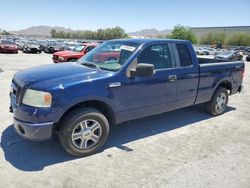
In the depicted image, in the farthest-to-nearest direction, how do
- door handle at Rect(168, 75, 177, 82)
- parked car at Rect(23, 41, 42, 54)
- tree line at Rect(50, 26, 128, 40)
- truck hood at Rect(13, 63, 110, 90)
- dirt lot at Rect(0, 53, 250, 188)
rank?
tree line at Rect(50, 26, 128, 40) → parked car at Rect(23, 41, 42, 54) → door handle at Rect(168, 75, 177, 82) → truck hood at Rect(13, 63, 110, 90) → dirt lot at Rect(0, 53, 250, 188)

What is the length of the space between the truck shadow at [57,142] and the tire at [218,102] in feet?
0.69

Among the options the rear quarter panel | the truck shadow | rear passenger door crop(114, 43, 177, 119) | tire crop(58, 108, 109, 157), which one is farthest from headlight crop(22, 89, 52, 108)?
→ the rear quarter panel

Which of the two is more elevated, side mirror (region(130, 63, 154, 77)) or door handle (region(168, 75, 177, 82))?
side mirror (region(130, 63, 154, 77))

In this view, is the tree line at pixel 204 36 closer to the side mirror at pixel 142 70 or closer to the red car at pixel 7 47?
the red car at pixel 7 47

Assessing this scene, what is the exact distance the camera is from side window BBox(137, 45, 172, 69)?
4402mm

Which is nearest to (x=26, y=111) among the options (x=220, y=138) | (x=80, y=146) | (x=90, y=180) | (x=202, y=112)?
(x=80, y=146)

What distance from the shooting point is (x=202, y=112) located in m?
6.38

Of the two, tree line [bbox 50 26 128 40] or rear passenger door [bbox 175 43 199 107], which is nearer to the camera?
rear passenger door [bbox 175 43 199 107]

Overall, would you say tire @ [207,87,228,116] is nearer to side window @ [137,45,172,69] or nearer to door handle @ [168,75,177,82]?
door handle @ [168,75,177,82]

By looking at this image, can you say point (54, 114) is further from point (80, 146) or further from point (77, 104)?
point (80, 146)

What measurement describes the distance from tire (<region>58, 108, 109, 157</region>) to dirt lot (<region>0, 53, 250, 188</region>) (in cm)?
16

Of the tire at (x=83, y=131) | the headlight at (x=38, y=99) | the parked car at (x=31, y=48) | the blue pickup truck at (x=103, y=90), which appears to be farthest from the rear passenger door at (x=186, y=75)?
the parked car at (x=31, y=48)

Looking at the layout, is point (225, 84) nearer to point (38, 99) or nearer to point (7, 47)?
point (38, 99)

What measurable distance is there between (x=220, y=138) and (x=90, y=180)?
283 cm
